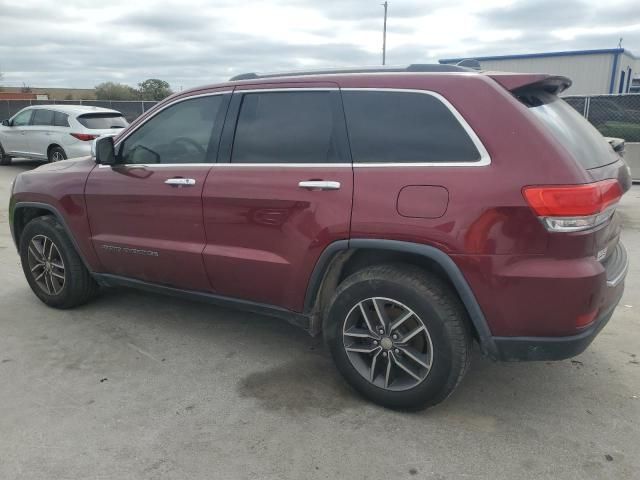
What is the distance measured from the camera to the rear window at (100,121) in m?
12.7

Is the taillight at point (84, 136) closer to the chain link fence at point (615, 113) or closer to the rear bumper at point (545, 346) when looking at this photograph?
the chain link fence at point (615, 113)

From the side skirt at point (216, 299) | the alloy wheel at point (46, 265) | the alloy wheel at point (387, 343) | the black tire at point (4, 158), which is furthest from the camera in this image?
the black tire at point (4, 158)

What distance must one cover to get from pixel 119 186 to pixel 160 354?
1.22m

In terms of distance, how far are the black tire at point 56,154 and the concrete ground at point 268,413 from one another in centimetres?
970

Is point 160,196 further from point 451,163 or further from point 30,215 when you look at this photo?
point 451,163

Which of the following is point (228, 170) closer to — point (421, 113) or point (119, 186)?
point (119, 186)

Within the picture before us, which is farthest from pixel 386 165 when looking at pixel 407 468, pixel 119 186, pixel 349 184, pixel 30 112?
pixel 30 112

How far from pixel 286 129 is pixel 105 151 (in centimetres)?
148

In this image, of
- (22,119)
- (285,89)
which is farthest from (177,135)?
(22,119)

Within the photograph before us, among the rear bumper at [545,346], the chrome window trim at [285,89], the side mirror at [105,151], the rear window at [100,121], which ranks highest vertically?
the chrome window trim at [285,89]

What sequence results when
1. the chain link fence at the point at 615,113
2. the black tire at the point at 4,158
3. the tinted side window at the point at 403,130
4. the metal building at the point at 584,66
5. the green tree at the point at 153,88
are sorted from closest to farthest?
1. the tinted side window at the point at 403,130
2. the chain link fence at the point at 615,113
3. the black tire at the point at 4,158
4. the metal building at the point at 584,66
5. the green tree at the point at 153,88

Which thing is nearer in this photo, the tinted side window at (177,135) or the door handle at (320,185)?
the door handle at (320,185)

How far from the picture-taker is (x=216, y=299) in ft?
12.1

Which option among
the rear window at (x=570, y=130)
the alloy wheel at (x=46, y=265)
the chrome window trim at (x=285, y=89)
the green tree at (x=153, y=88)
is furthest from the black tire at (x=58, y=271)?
the green tree at (x=153, y=88)
